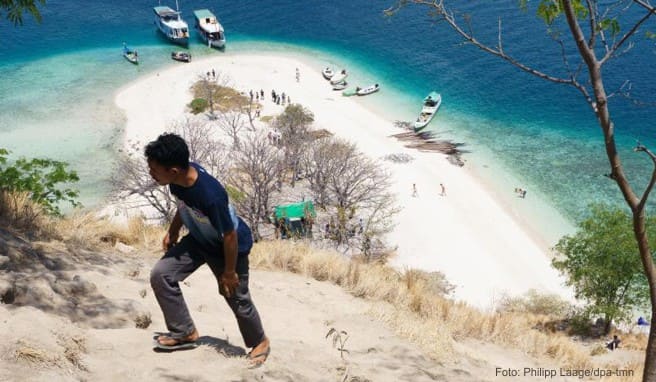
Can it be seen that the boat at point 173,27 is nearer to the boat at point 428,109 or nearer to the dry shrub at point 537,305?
the boat at point 428,109

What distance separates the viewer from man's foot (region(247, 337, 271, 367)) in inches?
198

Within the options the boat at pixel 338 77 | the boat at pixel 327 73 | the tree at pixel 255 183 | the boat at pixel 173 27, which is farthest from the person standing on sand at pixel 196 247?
the boat at pixel 173 27

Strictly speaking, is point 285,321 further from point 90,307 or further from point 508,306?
point 508,306

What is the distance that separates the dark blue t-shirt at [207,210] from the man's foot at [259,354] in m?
1.16

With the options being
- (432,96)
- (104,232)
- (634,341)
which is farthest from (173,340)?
(432,96)

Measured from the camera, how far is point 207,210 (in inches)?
172

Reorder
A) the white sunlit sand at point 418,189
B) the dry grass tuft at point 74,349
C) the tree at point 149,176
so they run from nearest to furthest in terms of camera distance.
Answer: the dry grass tuft at point 74,349, the white sunlit sand at point 418,189, the tree at point 149,176

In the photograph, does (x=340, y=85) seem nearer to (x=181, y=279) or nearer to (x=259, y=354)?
(x=259, y=354)

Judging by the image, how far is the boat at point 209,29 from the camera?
5306 cm

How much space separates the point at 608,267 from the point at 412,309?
522 inches

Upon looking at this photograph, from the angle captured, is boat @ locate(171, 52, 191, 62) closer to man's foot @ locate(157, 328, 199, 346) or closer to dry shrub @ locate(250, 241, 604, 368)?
dry shrub @ locate(250, 241, 604, 368)

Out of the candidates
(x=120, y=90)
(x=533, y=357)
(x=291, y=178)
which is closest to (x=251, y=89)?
(x=120, y=90)

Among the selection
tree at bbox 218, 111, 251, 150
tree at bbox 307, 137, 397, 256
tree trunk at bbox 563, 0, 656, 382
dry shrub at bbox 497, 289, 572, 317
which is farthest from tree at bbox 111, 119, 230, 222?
tree trunk at bbox 563, 0, 656, 382

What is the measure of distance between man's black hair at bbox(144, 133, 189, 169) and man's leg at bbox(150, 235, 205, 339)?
0.88 metres
